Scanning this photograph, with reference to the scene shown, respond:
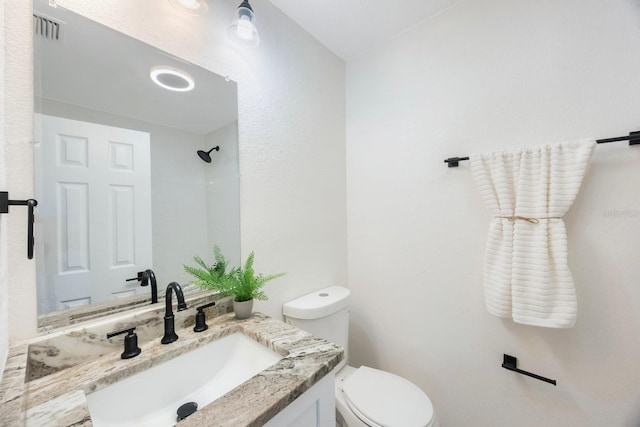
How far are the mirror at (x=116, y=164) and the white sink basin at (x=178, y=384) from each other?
27 centimetres

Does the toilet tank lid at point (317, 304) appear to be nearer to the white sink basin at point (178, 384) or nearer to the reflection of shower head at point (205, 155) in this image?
the white sink basin at point (178, 384)

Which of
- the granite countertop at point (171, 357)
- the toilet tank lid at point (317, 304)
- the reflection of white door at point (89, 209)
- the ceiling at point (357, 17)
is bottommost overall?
the toilet tank lid at point (317, 304)

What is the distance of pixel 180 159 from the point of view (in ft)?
3.17

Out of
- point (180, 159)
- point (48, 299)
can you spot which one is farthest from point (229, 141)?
point (48, 299)

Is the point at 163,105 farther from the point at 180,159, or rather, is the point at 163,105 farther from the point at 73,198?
the point at 73,198

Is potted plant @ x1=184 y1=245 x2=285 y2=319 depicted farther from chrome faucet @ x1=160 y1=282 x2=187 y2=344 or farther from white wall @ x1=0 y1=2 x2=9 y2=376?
white wall @ x1=0 y1=2 x2=9 y2=376

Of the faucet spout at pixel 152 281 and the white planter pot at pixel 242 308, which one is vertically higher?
the faucet spout at pixel 152 281

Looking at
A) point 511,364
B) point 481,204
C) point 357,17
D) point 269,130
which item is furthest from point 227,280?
point 357,17

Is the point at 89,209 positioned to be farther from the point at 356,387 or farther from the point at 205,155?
the point at 356,387

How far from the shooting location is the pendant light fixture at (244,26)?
983mm

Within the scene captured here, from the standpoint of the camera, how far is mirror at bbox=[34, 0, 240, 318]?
69 centimetres

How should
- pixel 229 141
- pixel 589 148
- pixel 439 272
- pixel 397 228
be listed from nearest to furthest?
pixel 589 148
pixel 229 141
pixel 439 272
pixel 397 228

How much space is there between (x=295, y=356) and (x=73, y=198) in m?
0.82

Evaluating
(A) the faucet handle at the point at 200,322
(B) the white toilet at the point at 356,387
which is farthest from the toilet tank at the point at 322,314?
(A) the faucet handle at the point at 200,322
